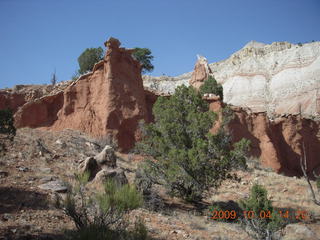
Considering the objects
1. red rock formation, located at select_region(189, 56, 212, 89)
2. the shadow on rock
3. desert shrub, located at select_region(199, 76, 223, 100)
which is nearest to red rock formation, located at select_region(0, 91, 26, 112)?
the shadow on rock

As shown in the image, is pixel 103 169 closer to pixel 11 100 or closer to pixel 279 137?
pixel 11 100

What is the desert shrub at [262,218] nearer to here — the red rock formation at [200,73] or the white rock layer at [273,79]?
the white rock layer at [273,79]

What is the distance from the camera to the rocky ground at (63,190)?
264 inches

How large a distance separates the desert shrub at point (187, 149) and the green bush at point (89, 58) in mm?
21996

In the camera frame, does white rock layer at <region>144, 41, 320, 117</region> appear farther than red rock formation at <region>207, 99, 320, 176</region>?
Yes

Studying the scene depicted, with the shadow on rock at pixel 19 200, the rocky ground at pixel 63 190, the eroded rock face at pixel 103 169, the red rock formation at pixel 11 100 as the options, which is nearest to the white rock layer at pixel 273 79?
the red rock formation at pixel 11 100

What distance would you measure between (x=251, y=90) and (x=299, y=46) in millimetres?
13145

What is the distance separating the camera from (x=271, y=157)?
81.3 feet

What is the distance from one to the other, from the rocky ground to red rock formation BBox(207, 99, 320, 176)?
25.6 ft

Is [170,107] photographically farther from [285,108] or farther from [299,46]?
[299,46]

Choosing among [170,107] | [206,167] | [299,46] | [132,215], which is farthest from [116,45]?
[299,46]

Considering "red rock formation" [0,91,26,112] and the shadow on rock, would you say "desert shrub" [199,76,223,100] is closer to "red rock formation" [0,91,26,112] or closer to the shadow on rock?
"red rock formation" [0,91,26,112]

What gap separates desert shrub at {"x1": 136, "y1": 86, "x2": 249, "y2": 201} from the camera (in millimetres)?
10691

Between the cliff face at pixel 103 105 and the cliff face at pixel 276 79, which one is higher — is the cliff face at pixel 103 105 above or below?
below
